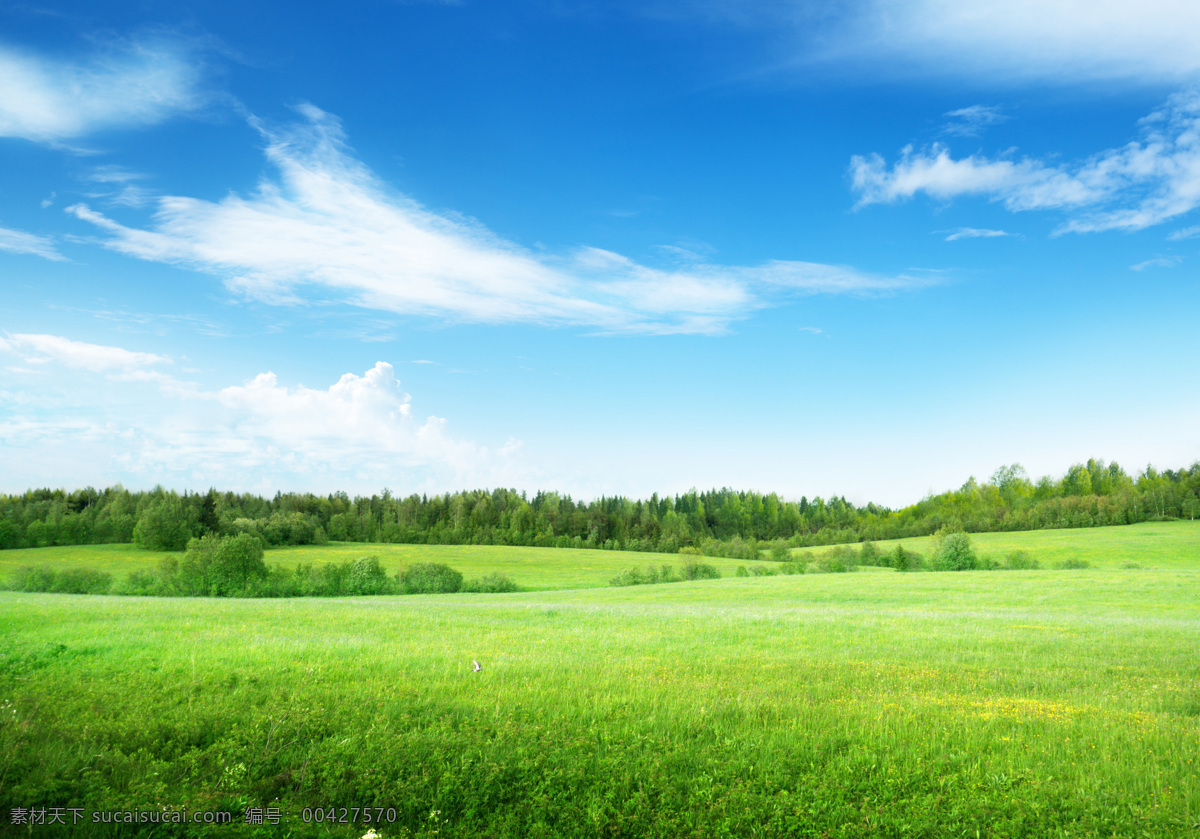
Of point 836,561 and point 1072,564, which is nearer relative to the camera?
point 1072,564

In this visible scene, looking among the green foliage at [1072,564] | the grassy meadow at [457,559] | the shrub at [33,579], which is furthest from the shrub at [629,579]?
the shrub at [33,579]

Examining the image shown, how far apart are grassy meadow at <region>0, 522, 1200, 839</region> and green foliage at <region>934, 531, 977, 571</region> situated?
59.8m

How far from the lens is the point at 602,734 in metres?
9.38

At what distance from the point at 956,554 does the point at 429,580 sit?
56.1 m

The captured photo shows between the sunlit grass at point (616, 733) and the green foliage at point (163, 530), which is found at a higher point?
the sunlit grass at point (616, 733)

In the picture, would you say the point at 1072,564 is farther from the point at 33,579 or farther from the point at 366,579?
the point at 33,579

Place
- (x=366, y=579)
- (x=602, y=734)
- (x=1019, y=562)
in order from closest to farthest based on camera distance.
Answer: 1. (x=602, y=734)
2. (x=366, y=579)
3. (x=1019, y=562)

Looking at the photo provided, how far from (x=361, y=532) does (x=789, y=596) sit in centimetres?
11580

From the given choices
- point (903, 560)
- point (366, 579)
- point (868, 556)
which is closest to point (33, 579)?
point (366, 579)

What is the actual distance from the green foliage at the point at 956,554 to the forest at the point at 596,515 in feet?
126

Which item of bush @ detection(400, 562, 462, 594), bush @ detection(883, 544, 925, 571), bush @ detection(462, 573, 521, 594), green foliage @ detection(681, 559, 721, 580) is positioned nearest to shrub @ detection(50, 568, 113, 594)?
bush @ detection(400, 562, 462, 594)

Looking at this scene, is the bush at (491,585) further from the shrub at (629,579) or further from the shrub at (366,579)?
the shrub at (629,579)

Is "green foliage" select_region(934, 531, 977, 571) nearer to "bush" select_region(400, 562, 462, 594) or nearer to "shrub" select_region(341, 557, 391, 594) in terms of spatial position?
"bush" select_region(400, 562, 462, 594)

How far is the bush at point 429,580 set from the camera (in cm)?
6081
